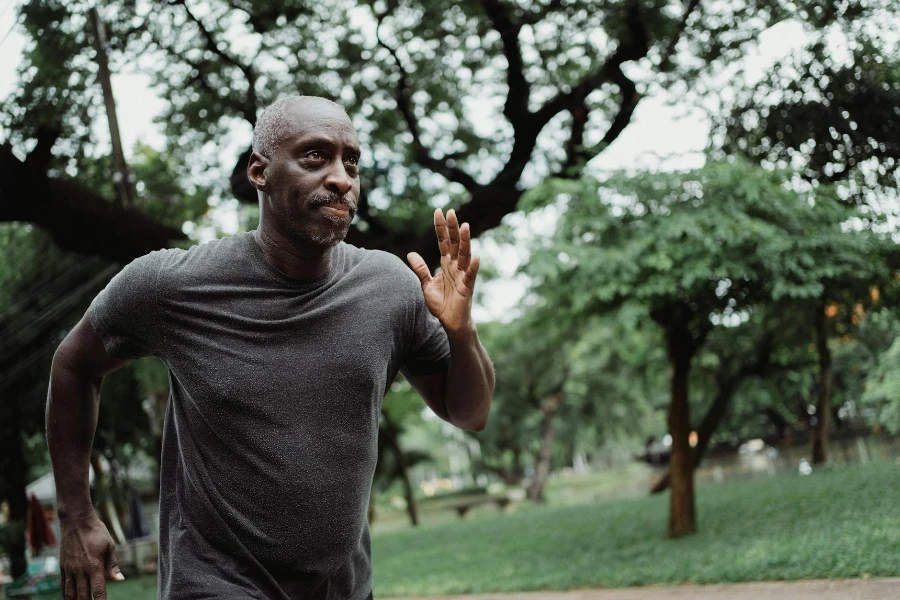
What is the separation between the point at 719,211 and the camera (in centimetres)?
844

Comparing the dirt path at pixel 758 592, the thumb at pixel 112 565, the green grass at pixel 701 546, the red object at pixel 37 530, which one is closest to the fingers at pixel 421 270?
the thumb at pixel 112 565

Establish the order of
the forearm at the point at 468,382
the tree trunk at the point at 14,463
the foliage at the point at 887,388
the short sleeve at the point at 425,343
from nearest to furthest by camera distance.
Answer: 1. the forearm at the point at 468,382
2. the short sleeve at the point at 425,343
3. the foliage at the point at 887,388
4. the tree trunk at the point at 14,463

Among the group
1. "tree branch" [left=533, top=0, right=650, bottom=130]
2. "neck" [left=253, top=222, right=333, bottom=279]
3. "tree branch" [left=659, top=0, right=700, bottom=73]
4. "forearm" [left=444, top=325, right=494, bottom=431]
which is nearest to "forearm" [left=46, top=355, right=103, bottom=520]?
"neck" [left=253, top=222, right=333, bottom=279]

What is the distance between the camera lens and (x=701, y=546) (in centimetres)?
968

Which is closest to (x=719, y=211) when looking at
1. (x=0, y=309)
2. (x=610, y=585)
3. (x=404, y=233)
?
(x=610, y=585)

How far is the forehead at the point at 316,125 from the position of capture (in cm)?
209

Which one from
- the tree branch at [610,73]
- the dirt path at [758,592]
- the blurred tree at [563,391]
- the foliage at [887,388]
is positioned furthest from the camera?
the blurred tree at [563,391]

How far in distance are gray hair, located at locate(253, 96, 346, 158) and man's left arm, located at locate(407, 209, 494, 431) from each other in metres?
0.41

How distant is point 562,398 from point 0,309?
56.2 feet

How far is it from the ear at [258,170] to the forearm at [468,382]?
0.59m

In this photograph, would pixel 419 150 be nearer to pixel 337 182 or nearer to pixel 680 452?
pixel 680 452

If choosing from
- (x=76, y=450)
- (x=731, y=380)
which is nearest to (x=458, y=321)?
(x=76, y=450)

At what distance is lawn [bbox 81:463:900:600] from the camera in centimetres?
769

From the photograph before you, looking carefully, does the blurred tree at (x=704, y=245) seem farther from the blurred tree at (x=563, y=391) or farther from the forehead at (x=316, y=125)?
the forehead at (x=316, y=125)
